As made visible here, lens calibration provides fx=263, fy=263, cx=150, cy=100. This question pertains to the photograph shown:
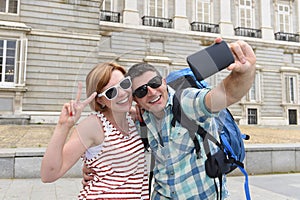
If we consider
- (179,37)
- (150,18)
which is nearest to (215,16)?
(150,18)

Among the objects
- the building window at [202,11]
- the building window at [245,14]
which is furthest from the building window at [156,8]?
the building window at [245,14]

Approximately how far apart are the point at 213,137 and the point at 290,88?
26572 millimetres

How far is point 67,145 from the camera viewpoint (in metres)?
1.09

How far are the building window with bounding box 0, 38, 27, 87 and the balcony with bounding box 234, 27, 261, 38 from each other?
17.8 meters

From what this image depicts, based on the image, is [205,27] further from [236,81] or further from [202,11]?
[236,81]

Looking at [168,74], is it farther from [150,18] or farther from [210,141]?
[150,18]

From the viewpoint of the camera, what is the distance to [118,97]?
1063 mm

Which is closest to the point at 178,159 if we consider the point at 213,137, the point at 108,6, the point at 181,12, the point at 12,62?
the point at 213,137

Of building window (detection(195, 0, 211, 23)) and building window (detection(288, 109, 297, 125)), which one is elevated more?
building window (detection(195, 0, 211, 23))

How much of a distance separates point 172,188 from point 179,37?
2.20ft

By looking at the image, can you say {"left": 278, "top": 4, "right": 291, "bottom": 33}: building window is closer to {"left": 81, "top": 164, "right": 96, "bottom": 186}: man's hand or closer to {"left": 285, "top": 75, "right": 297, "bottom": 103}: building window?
{"left": 285, "top": 75, "right": 297, "bottom": 103}: building window

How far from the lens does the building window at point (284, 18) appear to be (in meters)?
25.6

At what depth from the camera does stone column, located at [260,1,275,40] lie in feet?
79.7

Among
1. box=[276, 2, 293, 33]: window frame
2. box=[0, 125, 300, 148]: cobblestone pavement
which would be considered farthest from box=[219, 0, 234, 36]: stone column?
box=[0, 125, 300, 148]: cobblestone pavement
